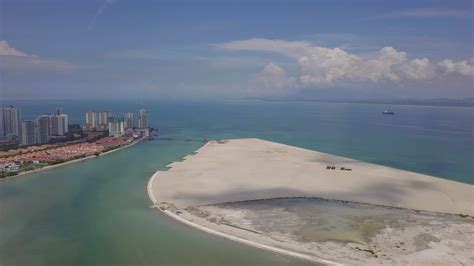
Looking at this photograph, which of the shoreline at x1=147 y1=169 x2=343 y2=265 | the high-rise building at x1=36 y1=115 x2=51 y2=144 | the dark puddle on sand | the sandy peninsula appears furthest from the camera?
the high-rise building at x1=36 y1=115 x2=51 y2=144

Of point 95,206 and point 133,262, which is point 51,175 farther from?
point 133,262

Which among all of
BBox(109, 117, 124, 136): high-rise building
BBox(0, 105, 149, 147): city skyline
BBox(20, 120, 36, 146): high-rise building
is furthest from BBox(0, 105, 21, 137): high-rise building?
BBox(109, 117, 124, 136): high-rise building

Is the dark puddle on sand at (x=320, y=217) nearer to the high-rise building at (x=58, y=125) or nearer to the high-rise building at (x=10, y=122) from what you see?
the high-rise building at (x=58, y=125)

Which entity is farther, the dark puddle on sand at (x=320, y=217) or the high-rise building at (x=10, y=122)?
the high-rise building at (x=10, y=122)

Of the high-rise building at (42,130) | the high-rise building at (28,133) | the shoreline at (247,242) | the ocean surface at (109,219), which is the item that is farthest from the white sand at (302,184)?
→ the high-rise building at (42,130)

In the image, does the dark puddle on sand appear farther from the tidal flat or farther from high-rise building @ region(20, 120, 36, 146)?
high-rise building @ region(20, 120, 36, 146)

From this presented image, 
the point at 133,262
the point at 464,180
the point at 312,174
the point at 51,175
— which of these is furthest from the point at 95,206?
the point at 464,180
